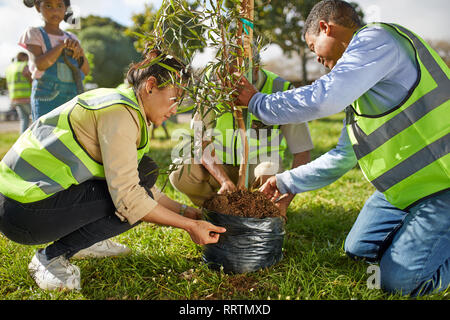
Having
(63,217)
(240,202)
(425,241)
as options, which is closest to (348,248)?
(425,241)

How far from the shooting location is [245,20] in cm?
184

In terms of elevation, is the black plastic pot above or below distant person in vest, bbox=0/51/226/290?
below

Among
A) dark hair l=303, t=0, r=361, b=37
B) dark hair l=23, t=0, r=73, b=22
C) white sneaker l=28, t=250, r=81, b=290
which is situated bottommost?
white sneaker l=28, t=250, r=81, b=290

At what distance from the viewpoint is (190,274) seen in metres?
1.93

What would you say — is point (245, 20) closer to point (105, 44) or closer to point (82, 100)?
point (82, 100)

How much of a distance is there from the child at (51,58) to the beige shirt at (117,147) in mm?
1783

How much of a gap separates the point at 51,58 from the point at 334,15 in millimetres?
2426

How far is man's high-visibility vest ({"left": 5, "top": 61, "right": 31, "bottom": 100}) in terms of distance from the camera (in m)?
4.48

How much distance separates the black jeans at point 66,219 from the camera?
1.70 m

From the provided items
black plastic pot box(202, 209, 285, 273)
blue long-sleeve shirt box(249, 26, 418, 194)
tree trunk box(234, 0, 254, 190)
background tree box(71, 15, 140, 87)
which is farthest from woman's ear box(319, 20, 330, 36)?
background tree box(71, 15, 140, 87)

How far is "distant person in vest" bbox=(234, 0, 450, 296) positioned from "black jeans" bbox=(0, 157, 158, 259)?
0.88m

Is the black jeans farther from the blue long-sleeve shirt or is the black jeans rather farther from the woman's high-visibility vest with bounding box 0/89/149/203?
the blue long-sleeve shirt

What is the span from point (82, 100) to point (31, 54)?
1836mm

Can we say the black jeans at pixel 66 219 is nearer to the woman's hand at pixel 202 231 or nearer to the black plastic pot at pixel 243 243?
the woman's hand at pixel 202 231
